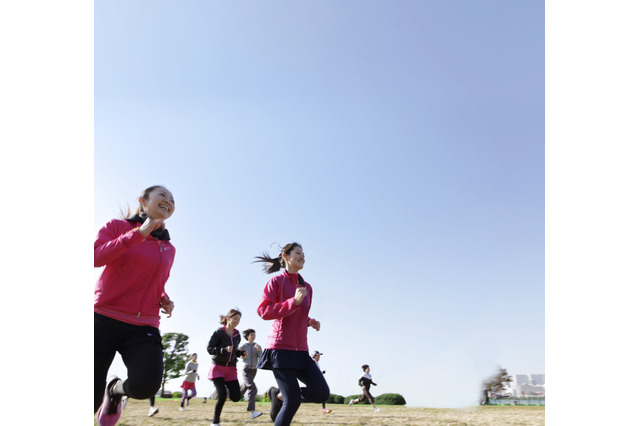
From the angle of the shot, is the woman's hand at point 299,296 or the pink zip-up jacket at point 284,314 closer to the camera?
the woman's hand at point 299,296

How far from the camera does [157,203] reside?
13.9 ft

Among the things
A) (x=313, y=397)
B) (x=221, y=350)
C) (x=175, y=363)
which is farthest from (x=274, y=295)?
(x=175, y=363)

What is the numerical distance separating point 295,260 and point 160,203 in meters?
1.78

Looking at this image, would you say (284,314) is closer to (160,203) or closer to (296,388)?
(296,388)

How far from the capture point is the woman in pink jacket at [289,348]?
4.90 meters

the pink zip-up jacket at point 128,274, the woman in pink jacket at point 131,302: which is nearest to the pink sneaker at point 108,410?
the woman in pink jacket at point 131,302

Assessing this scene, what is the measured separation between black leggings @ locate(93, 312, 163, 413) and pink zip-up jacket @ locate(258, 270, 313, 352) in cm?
126

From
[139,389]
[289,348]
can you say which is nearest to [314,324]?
[289,348]

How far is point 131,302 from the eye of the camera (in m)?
4.09

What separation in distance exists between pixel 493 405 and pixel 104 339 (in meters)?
13.9

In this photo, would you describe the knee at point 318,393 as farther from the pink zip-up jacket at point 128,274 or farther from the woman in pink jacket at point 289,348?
the pink zip-up jacket at point 128,274

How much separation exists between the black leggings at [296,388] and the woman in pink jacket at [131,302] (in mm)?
1225

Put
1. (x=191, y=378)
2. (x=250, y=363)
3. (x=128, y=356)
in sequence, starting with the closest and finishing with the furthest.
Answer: (x=128, y=356), (x=250, y=363), (x=191, y=378)

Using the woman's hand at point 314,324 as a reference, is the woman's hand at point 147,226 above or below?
above
